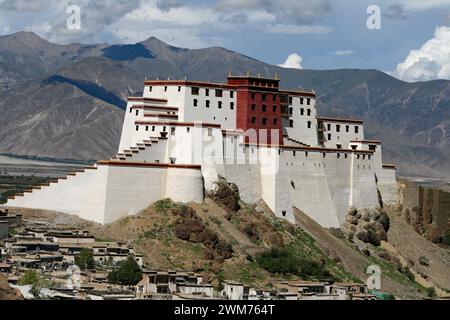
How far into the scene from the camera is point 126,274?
64.7m

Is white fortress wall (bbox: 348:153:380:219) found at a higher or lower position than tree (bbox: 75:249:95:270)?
higher

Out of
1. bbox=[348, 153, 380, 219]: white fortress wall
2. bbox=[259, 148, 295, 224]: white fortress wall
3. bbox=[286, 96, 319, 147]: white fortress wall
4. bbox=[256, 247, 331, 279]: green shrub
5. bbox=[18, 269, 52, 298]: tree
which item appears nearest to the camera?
bbox=[18, 269, 52, 298]: tree

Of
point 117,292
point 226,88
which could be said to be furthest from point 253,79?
point 117,292

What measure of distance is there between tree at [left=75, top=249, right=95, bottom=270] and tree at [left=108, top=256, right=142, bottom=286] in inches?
58.5

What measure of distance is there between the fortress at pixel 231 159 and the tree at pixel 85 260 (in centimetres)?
549

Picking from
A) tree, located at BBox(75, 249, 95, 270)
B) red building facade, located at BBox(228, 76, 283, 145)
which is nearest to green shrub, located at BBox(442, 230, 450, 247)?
red building facade, located at BBox(228, 76, 283, 145)

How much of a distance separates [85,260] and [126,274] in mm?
2953

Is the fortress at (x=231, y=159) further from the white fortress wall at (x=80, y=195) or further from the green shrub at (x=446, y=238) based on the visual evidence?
the green shrub at (x=446, y=238)

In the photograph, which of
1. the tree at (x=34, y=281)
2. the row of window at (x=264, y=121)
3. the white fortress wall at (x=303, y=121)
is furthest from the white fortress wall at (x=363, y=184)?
the tree at (x=34, y=281)

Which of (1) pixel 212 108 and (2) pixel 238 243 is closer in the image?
(2) pixel 238 243

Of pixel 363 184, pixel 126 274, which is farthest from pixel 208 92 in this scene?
pixel 126 274

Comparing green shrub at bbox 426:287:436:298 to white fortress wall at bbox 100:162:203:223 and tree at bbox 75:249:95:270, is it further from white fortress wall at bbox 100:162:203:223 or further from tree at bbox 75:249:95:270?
tree at bbox 75:249:95:270

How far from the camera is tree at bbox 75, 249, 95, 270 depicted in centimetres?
6631

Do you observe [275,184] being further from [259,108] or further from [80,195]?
[80,195]
